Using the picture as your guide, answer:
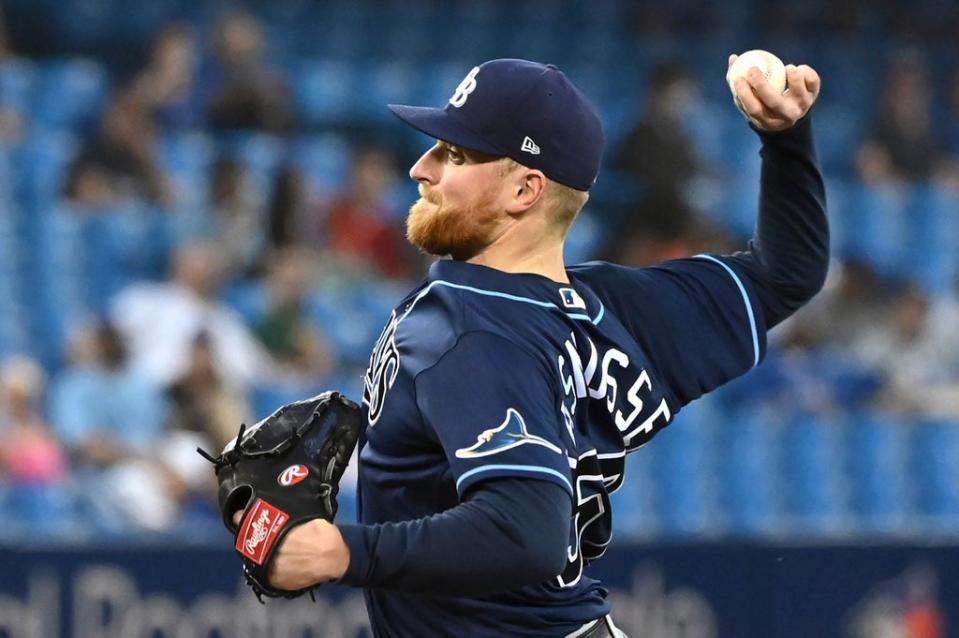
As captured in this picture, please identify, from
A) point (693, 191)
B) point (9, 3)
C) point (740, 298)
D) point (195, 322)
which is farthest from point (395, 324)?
point (9, 3)

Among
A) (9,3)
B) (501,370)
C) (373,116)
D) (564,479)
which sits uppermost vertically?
(9,3)

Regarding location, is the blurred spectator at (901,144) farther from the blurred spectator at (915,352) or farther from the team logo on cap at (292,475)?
the team logo on cap at (292,475)

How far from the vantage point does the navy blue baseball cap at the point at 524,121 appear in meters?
2.84

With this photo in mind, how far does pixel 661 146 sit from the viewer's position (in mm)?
9008

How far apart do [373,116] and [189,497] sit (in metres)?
3.51

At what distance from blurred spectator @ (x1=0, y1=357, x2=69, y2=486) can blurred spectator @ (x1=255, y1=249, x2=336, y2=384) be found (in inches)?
46.6

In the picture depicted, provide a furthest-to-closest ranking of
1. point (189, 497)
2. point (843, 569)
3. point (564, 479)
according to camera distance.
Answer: point (189, 497)
point (843, 569)
point (564, 479)

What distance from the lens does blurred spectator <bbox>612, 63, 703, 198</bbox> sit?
351 inches

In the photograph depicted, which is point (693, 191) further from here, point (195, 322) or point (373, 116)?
point (195, 322)

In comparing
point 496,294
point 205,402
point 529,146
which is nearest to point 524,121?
point 529,146

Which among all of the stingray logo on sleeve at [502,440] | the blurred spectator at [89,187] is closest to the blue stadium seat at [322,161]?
the blurred spectator at [89,187]

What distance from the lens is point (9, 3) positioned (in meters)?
9.69

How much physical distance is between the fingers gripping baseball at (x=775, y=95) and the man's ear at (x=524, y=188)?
479 millimetres

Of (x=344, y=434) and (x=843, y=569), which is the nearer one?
(x=344, y=434)
